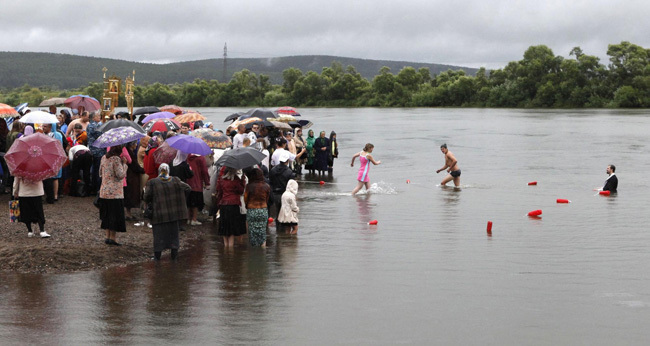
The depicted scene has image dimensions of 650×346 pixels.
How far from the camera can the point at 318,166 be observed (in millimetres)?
26125

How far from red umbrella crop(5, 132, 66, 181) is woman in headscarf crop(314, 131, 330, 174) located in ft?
45.0

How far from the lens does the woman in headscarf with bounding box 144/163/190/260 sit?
38.0 feet

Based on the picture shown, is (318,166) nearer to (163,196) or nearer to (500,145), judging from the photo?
(163,196)

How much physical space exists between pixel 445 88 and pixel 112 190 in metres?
141

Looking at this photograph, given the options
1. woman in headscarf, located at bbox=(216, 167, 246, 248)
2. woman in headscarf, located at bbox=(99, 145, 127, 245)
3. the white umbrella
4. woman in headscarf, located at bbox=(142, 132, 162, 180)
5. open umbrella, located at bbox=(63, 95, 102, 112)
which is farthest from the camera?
open umbrella, located at bbox=(63, 95, 102, 112)

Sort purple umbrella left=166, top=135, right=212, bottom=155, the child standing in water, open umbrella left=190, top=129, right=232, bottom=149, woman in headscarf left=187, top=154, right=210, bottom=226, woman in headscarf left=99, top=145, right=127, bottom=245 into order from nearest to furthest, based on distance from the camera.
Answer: woman in headscarf left=99, top=145, right=127, bottom=245
purple umbrella left=166, top=135, right=212, bottom=155
woman in headscarf left=187, top=154, right=210, bottom=226
open umbrella left=190, top=129, right=232, bottom=149
the child standing in water

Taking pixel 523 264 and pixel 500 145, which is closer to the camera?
pixel 523 264

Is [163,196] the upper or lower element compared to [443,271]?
upper

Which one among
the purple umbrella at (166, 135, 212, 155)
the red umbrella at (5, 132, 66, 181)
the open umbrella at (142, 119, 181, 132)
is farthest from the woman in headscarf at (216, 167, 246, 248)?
the open umbrella at (142, 119, 181, 132)

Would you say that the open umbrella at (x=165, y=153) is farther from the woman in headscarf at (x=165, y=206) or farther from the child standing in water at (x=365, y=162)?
the child standing in water at (x=365, y=162)

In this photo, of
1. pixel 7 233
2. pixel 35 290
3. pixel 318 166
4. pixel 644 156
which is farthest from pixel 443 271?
pixel 644 156

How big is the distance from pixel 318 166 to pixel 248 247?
1301cm

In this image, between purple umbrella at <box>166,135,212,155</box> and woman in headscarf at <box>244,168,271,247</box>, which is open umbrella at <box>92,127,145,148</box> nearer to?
purple umbrella at <box>166,135,212,155</box>

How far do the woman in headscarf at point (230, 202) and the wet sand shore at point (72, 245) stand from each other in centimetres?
84
